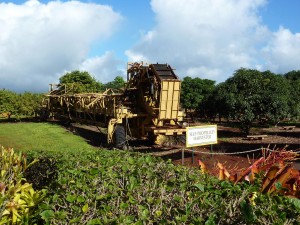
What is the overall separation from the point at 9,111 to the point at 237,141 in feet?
52.5

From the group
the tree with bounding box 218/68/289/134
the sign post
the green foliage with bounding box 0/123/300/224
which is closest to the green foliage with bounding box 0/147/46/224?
the green foliage with bounding box 0/123/300/224

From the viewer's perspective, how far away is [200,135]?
31.7ft

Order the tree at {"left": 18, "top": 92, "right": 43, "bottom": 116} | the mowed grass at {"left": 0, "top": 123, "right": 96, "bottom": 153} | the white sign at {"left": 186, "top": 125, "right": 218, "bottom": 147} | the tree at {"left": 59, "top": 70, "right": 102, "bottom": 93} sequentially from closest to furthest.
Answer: the white sign at {"left": 186, "top": 125, "right": 218, "bottom": 147}
the mowed grass at {"left": 0, "top": 123, "right": 96, "bottom": 153}
the tree at {"left": 18, "top": 92, "right": 43, "bottom": 116}
the tree at {"left": 59, "top": 70, "right": 102, "bottom": 93}

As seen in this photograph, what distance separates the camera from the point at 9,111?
25000 millimetres

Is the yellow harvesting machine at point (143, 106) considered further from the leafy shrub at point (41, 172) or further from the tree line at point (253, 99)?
the leafy shrub at point (41, 172)

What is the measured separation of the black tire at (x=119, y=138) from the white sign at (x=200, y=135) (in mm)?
4360

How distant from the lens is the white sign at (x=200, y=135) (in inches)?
368

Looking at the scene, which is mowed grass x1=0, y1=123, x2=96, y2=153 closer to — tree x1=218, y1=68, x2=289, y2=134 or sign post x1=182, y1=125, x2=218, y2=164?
sign post x1=182, y1=125, x2=218, y2=164

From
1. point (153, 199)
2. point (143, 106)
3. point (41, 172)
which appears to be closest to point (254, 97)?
point (143, 106)

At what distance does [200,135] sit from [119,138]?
4.65 meters

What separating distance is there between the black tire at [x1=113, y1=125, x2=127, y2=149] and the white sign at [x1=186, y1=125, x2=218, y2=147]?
4.36m

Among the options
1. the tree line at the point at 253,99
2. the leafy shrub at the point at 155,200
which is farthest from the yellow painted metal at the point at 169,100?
the leafy shrub at the point at 155,200

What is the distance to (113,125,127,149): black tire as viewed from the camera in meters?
13.4

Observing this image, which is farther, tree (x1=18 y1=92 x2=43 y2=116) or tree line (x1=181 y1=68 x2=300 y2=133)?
tree (x1=18 y1=92 x2=43 y2=116)
